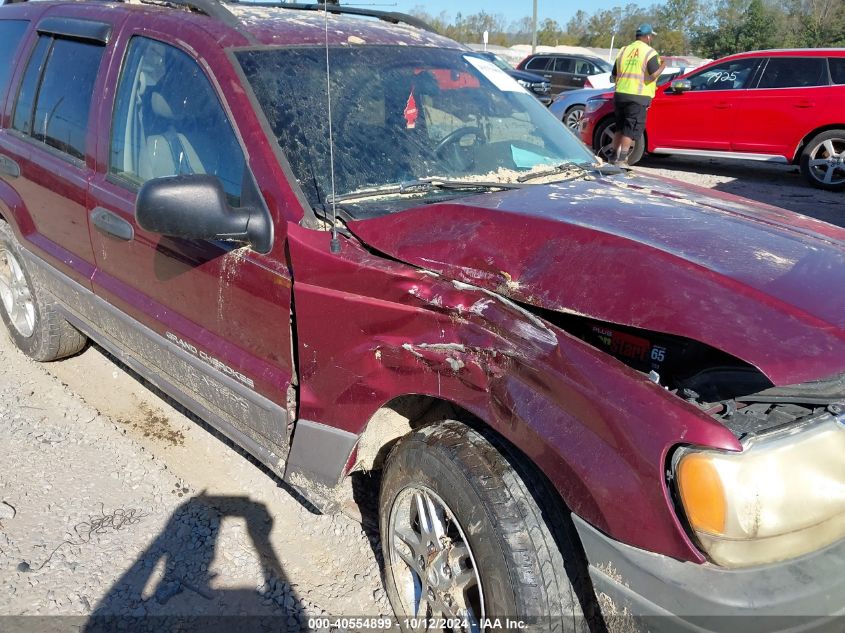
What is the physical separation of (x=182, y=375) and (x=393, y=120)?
134 cm

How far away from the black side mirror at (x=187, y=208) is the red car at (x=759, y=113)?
9.10 meters

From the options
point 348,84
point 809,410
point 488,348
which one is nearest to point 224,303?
point 348,84

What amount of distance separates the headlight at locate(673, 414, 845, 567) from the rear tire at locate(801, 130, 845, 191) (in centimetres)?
886

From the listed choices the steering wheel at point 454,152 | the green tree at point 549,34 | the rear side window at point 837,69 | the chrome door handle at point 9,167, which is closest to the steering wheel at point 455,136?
the steering wheel at point 454,152

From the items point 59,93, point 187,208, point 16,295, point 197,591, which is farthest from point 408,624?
point 16,295

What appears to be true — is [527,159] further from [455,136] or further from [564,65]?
[564,65]

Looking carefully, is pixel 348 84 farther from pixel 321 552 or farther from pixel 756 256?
pixel 321 552

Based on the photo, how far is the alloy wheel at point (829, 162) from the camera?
8.98 metres

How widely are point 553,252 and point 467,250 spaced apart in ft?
0.83

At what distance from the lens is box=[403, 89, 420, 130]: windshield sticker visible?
271 centimetres

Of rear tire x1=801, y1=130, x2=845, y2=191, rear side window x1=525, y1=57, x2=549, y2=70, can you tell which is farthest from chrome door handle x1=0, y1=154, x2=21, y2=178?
rear side window x1=525, y1=57, x2=549, y2=70

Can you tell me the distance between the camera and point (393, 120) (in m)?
2.67

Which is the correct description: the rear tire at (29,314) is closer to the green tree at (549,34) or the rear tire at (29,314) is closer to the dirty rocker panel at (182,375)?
the dirty rocker panel at (182,375)

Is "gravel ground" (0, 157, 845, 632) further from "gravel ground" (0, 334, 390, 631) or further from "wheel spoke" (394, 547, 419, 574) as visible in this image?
"wheel spoke" (394, 547, 419, 574)
